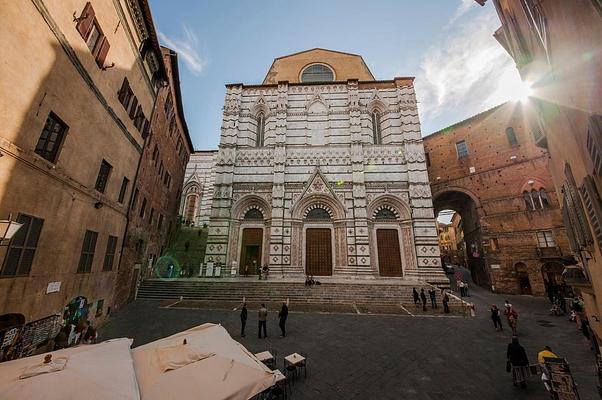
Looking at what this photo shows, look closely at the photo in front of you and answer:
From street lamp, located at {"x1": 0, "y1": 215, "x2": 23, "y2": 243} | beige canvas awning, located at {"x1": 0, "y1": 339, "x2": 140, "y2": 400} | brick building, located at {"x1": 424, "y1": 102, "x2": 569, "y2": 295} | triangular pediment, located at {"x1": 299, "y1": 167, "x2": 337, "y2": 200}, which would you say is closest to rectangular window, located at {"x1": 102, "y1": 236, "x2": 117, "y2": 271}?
street lamp, located at {"x1": 0, "y1": 215, "x2": 23, "y2": 243}

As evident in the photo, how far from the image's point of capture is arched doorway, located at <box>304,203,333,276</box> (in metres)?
18.4

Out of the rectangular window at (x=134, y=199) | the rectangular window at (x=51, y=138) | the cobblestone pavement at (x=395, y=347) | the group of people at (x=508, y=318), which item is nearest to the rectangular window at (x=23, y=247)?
the rectangular window at (x=51, y=138)

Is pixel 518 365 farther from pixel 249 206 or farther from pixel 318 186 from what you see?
pixel 249 206

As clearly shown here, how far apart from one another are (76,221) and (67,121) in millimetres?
3037

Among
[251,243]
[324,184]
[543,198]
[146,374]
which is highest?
[324,184]

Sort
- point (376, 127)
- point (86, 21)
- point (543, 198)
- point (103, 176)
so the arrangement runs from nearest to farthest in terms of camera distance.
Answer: point (86, 21)
point (103, 176)
point (543, 198)
point (376, 127)

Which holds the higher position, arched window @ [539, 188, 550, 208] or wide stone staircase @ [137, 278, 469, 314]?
arched window @ [539, 188, 550, 208]

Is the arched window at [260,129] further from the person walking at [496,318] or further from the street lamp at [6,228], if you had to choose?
the person walking at [496,318]

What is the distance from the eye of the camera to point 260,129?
22578 mm

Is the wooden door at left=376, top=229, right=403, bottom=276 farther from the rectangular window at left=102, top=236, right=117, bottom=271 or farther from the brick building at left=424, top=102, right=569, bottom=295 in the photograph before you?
the rectangular window at left=102, top=236, right=117, bottom=271

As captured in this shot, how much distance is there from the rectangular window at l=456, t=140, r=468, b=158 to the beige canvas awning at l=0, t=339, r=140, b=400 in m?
27.2

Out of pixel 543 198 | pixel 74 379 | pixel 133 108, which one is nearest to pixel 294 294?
pixel 74 379

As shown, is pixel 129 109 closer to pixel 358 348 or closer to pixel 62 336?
pixel 62 336

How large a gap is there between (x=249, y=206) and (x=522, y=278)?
22342 mm
